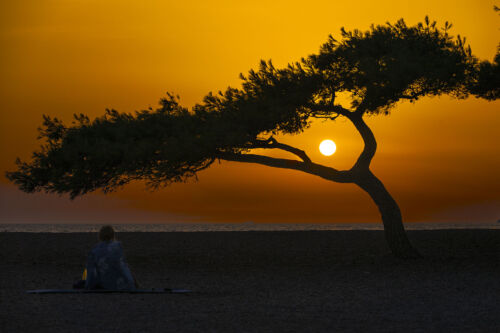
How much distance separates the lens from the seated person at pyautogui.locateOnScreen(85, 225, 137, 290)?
16.1 meters

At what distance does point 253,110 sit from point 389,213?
649cm

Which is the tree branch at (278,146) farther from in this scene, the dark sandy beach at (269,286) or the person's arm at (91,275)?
the person's arm at (91,275)

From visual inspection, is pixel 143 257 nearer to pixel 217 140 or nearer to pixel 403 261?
pixel 217 140

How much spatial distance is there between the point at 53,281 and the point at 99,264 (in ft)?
16.9

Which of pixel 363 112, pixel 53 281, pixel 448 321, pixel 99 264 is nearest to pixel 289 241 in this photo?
pixel 363 112

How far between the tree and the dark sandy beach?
3.15 m

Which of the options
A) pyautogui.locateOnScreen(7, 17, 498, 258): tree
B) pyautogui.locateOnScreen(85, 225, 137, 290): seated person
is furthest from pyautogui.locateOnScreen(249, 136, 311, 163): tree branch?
pyautogui.locateOnScreen(85, 225, 137, 290): seated person

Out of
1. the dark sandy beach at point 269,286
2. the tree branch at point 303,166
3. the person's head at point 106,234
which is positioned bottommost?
the dark sandy beach at point 269,286

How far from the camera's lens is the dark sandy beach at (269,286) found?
13.0 metres

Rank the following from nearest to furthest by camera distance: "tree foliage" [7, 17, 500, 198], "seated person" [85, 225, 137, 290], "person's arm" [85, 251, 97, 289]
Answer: "seated person" [85, 225, 137, 290] < "person's arm" [85, 251, 97, 289] < "tree foliage" [7, 17, 500, 198]

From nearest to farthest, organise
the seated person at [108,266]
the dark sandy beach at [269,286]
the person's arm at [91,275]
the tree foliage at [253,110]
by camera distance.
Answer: the dark sandy beach at [269,286], the seated person at [108,266], the person's arm at [91,275], the tree foliage at [253,110]

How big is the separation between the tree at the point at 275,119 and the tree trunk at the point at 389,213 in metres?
0.04

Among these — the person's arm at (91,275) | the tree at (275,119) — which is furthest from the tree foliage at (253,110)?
the person's arm at (91,275)

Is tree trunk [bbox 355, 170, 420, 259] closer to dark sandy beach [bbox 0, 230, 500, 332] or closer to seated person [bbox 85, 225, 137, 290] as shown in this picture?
dark sandy beach [bbox 0, 230, 500, 332]
